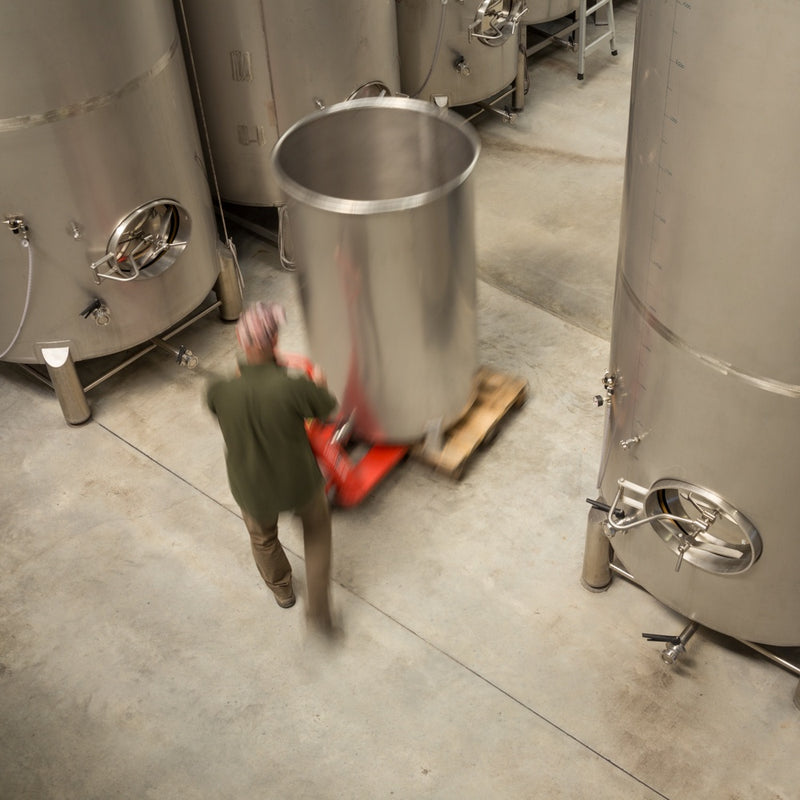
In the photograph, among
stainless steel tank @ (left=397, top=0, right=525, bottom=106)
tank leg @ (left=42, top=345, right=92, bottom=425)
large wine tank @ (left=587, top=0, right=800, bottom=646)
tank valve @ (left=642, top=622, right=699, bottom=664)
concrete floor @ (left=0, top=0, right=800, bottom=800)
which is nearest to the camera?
large wine tank @ (left=587, top=0, right=800, bottom=646)

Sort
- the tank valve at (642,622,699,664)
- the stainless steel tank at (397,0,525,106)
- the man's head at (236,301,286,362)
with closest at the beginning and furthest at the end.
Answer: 1. the man's head at (236,301,286,362)
2. the tank valve at (642,622,699,664)
3. the stainless steel tank at (397,0,525,106)

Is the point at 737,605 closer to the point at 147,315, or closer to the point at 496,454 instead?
the point at 496,454

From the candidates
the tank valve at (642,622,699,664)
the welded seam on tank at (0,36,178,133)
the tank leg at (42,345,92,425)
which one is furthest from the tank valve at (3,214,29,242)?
the tank valve at (642,622,699,664)

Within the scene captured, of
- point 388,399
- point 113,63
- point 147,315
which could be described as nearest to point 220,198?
point 147,315

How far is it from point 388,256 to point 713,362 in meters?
1.21

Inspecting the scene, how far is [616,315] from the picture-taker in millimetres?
2771

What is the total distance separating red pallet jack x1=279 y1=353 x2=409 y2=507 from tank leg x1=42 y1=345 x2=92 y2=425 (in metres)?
0.91

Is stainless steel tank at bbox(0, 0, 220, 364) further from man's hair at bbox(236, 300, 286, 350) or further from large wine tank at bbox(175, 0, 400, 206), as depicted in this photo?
man's hair at bbox(236, 300, 286, 350)

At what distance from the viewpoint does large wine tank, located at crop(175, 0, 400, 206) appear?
410 centimetres

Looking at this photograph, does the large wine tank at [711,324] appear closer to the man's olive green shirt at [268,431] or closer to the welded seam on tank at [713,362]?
the welded seam on tank at [713,362]

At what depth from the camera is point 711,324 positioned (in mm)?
2227

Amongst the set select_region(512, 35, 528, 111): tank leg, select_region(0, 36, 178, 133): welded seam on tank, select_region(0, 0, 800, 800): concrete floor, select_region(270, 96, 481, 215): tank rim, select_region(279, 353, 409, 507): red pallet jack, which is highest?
select_region(0, 36, 178, 133): welded seam on tank

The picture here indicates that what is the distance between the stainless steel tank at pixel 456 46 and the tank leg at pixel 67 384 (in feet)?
7.59

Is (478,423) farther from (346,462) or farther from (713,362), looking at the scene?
(713,362)
